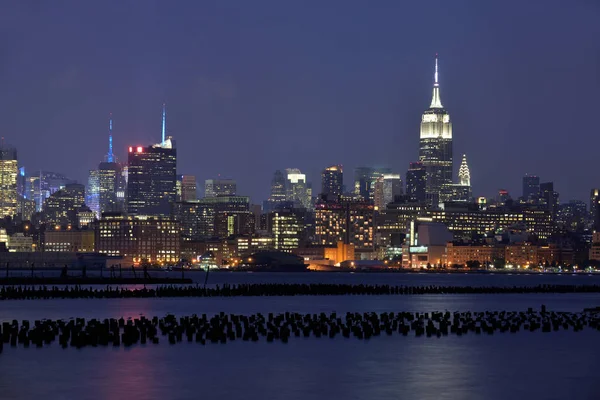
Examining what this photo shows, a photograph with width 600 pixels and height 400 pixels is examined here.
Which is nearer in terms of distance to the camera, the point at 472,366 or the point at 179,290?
the point at 472,366

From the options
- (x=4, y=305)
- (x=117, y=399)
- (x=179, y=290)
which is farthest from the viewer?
(x=179, y=290)

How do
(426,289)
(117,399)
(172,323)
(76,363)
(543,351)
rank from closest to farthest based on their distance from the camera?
1. (117,399)
2. (76,363)
3. (543,351)
4. (172,323)
5. (426,289)

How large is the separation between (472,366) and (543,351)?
24.0 ft

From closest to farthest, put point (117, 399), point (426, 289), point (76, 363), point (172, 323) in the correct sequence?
point (117, 399) → point (76, 363) → point (172, 323) → point (426, 289)

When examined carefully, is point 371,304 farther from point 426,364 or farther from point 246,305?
point 426,364

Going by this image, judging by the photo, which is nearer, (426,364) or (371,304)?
(426,364)

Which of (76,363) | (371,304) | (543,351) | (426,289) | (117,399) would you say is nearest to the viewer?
(117,399)

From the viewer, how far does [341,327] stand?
69.5m

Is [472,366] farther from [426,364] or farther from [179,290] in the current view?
[179,290]

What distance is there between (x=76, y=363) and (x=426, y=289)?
283 feet

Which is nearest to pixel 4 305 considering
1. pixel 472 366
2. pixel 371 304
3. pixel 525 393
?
pixel 371 304

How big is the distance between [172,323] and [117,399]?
69.9ft

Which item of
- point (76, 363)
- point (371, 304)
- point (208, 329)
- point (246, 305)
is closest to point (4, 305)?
point (246, 305)

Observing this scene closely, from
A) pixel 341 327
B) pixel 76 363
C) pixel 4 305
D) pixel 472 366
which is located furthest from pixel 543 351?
pixel 4 305
